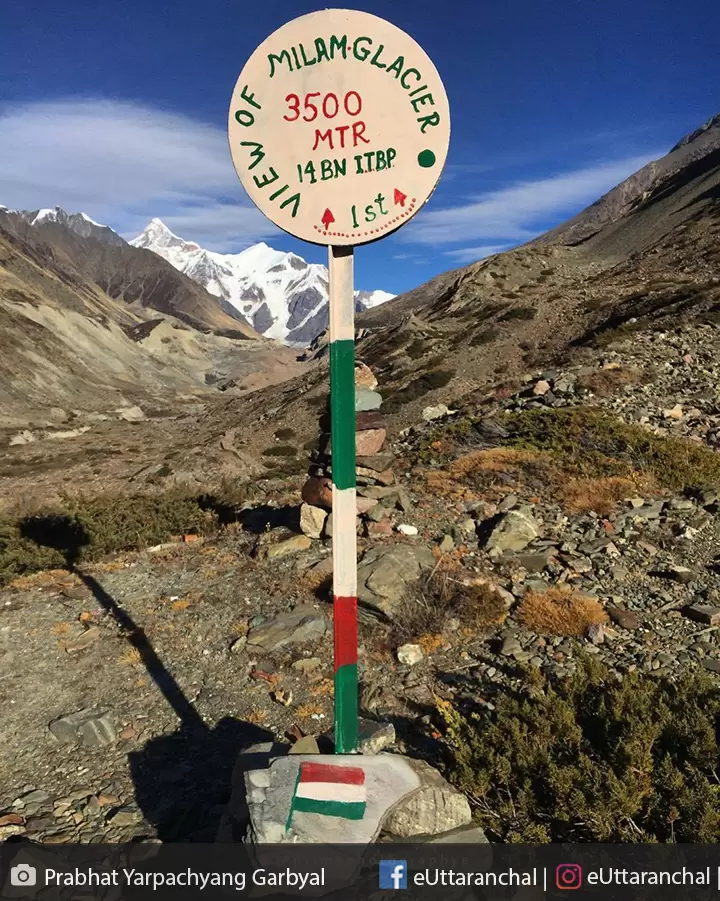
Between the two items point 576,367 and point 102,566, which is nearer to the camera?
point 102,566

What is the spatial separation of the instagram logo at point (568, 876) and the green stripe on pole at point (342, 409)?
2498 millimetres

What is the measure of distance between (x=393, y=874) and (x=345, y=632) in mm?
Answer: 1294

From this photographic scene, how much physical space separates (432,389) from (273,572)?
2666cm

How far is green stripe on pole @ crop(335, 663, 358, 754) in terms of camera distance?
352cm

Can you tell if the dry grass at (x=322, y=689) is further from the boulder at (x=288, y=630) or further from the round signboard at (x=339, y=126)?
the round signboard at (x=339, y=126)

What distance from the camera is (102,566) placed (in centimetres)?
925

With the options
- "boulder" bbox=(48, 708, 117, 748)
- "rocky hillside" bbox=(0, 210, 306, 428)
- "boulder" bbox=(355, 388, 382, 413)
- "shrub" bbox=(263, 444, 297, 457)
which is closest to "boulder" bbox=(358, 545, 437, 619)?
"boulder" bbox=(355, 388, 382, 413)

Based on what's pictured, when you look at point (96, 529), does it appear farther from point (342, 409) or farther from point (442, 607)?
point (342, 409)

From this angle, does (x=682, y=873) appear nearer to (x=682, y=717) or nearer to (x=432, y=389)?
(x=682, y=717)

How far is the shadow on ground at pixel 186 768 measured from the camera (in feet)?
13.1

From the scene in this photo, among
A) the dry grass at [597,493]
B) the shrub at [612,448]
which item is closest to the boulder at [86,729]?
the dry grass at [597,493]

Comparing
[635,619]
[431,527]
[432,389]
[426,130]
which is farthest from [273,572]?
[432,389]

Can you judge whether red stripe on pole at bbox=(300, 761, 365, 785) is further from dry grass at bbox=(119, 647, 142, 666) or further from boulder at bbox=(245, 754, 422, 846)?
dry grass at bbox=(119, 647, 142, 666)

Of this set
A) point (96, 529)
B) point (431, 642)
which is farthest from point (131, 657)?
point (96, 529)
